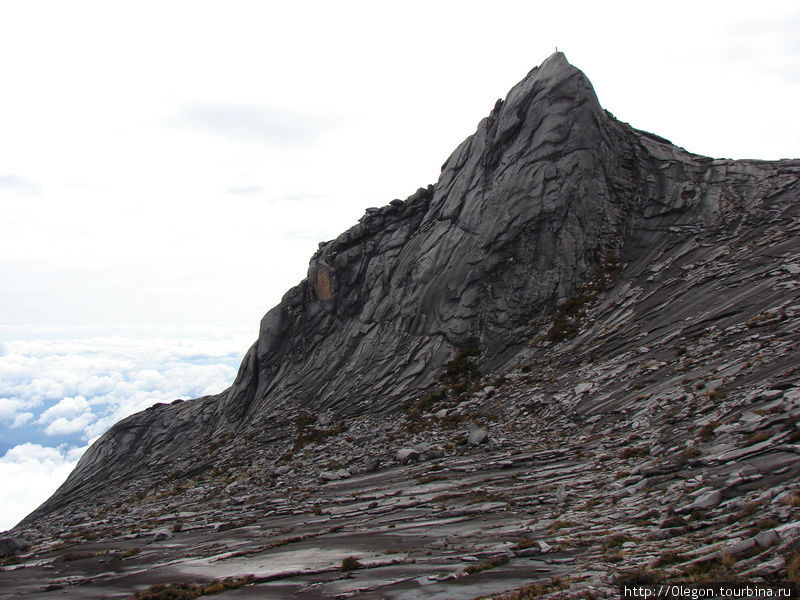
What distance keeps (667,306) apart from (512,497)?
21804 mm

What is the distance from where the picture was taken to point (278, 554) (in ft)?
66.7

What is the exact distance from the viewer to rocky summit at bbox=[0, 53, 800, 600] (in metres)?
15.5

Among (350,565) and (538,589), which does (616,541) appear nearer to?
(538,589)

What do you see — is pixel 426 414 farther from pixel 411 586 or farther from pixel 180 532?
pixel 411 586

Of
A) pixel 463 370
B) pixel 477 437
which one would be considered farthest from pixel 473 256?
pixel 477 437

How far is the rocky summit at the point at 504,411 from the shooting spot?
50.8 feet

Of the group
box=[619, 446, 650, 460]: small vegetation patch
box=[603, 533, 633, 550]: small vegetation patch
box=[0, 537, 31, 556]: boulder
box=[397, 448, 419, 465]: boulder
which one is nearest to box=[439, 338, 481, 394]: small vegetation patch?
box=[397, 448, 419, 465]: boulder

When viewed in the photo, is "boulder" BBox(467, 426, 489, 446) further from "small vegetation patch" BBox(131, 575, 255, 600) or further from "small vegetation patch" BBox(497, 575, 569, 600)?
"small vegetation patch" BBox(497, 575, 569, 600)

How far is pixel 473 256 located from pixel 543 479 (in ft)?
88.4

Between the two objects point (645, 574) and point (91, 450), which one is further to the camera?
point (91, 450)

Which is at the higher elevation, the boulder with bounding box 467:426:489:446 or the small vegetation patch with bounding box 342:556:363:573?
the boulder with bounding box 467:426:489:446

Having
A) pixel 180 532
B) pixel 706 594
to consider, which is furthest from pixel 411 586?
pixel 180 532

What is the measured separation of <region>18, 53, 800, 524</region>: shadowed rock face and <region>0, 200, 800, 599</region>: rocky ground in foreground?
7.00 ft

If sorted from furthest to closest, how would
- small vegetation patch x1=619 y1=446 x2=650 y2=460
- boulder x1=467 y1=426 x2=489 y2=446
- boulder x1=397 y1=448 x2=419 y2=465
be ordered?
1. boulder x1=397 y1=448 x2=419 y2=465
2. boulder x1=467 y1=426 x2=489 y2=446
3. small vegetation patch x1=619 y1=446 x2=650 y2=460
